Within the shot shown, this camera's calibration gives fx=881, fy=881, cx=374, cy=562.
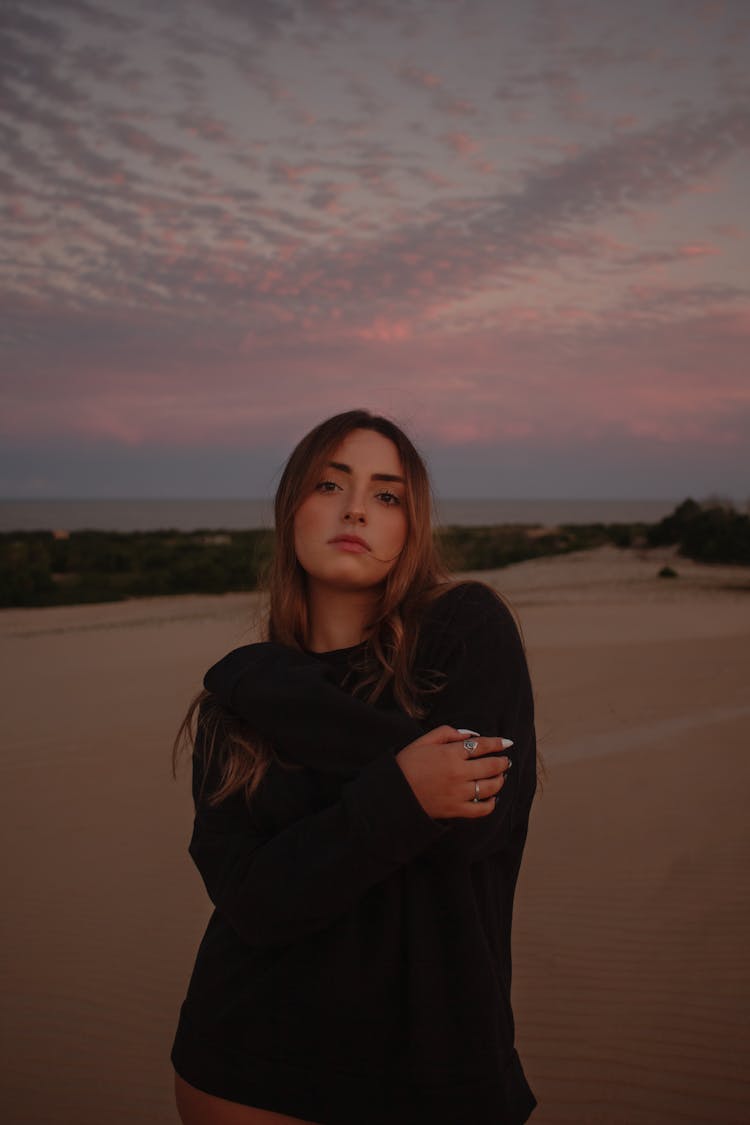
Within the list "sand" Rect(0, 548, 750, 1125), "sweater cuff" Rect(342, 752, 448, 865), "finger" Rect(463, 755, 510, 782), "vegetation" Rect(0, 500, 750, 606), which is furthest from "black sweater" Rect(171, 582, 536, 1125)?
"vegetation" Rect(0, 500, 750, 606)

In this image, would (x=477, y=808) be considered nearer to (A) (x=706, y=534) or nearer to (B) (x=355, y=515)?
(B) (x=355, y=515)

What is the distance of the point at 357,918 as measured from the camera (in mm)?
2027

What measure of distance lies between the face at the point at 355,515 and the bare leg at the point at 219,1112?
128cm

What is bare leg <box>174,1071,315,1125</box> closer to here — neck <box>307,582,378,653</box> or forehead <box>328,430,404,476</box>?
neck <box>307,582,378,653</box>

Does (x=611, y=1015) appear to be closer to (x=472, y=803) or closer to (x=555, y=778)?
(x=472, y=803)

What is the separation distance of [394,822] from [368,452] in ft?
3.37

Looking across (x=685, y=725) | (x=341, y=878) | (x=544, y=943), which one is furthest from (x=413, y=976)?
(x=685, y=725)

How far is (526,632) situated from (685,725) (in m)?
5.72

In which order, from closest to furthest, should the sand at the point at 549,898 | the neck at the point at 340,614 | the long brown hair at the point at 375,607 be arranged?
the long brown hair at the point at 375,607, the neck at the point at 340,614, the sand at the point at 549,898

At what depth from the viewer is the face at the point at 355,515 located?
7.77 feet

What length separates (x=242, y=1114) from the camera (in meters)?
2.02

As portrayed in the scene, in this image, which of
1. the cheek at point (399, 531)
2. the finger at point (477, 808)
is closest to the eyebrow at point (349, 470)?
the cheek at point (399, 531)

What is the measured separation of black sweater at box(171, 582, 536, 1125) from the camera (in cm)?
191

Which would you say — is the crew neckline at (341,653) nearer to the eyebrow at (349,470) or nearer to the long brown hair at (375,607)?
the long brown hair at (375,607)
